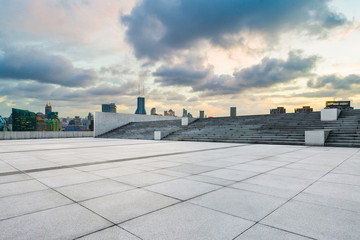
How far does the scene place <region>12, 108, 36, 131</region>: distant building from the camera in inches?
6647

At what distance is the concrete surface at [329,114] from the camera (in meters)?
19.9

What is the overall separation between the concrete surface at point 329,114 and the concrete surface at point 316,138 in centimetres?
500

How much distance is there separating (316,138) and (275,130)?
4633 millimetres

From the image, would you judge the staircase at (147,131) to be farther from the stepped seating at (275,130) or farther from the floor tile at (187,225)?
the floor tile at (187,225)

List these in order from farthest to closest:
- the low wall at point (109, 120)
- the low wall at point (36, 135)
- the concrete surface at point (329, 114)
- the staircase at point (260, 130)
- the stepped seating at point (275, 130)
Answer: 1. the low wall at point (109, 120)
2. the low wall at point (36, 135)
3. the concrete surface at point (329, 114)
4. the staircase at point (260, 130)
5. the stepped seating at point (275, 130)

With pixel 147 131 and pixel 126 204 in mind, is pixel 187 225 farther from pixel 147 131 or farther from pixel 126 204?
pixel 147 131

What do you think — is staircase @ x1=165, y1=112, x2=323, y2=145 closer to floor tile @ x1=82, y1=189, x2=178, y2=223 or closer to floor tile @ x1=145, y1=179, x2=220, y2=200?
floor tile @ x1=145, y1=179, x2=220, y2=200

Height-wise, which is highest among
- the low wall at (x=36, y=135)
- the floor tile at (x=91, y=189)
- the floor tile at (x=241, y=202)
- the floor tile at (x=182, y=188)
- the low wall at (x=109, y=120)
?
the low wall at (x=109, y=120)

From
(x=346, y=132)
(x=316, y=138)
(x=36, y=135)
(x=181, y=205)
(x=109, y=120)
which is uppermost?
(x=109, y=120)

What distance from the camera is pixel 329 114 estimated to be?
65.9 ft

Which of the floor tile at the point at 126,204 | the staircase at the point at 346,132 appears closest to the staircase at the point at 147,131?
the staircase at the point at 346,132

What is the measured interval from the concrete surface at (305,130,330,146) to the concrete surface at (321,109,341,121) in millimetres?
4998

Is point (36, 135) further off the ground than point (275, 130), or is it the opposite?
point (275, 130)

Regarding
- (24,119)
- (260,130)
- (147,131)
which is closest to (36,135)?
(147,131)
